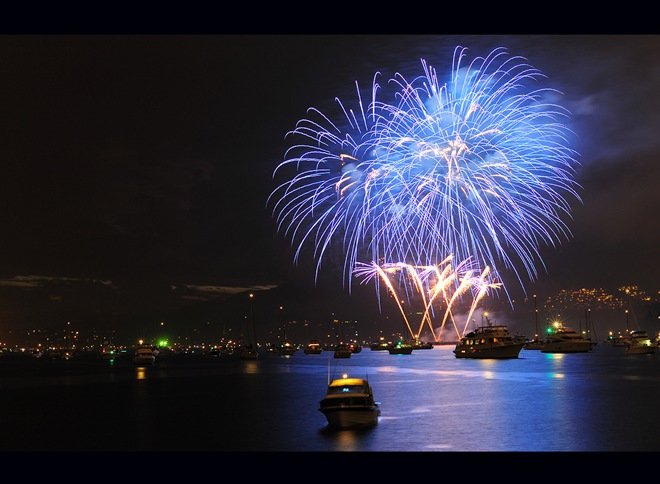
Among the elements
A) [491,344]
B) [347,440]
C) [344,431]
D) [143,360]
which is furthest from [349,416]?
[143,360]

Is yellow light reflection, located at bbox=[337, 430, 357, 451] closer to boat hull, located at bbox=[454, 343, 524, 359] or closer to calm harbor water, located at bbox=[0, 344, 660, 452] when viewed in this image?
calm harbor water, located at bbox=[0, 344, 660, 452]

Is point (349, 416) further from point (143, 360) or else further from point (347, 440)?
point (143, 360)

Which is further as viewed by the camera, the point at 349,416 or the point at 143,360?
the point at 143,360

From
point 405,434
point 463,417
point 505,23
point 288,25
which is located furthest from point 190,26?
point 463,417

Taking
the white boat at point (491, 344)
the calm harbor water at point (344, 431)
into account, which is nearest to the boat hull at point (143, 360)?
the white boat at point (491, 344)

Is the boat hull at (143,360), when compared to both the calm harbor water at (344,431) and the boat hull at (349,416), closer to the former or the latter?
the calm harbor water at (344,431)

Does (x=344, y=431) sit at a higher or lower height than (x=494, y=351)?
lower

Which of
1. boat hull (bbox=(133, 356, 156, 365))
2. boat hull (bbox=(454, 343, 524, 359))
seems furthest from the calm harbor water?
boat hull (bbox=(133, 356, 156, 365))
